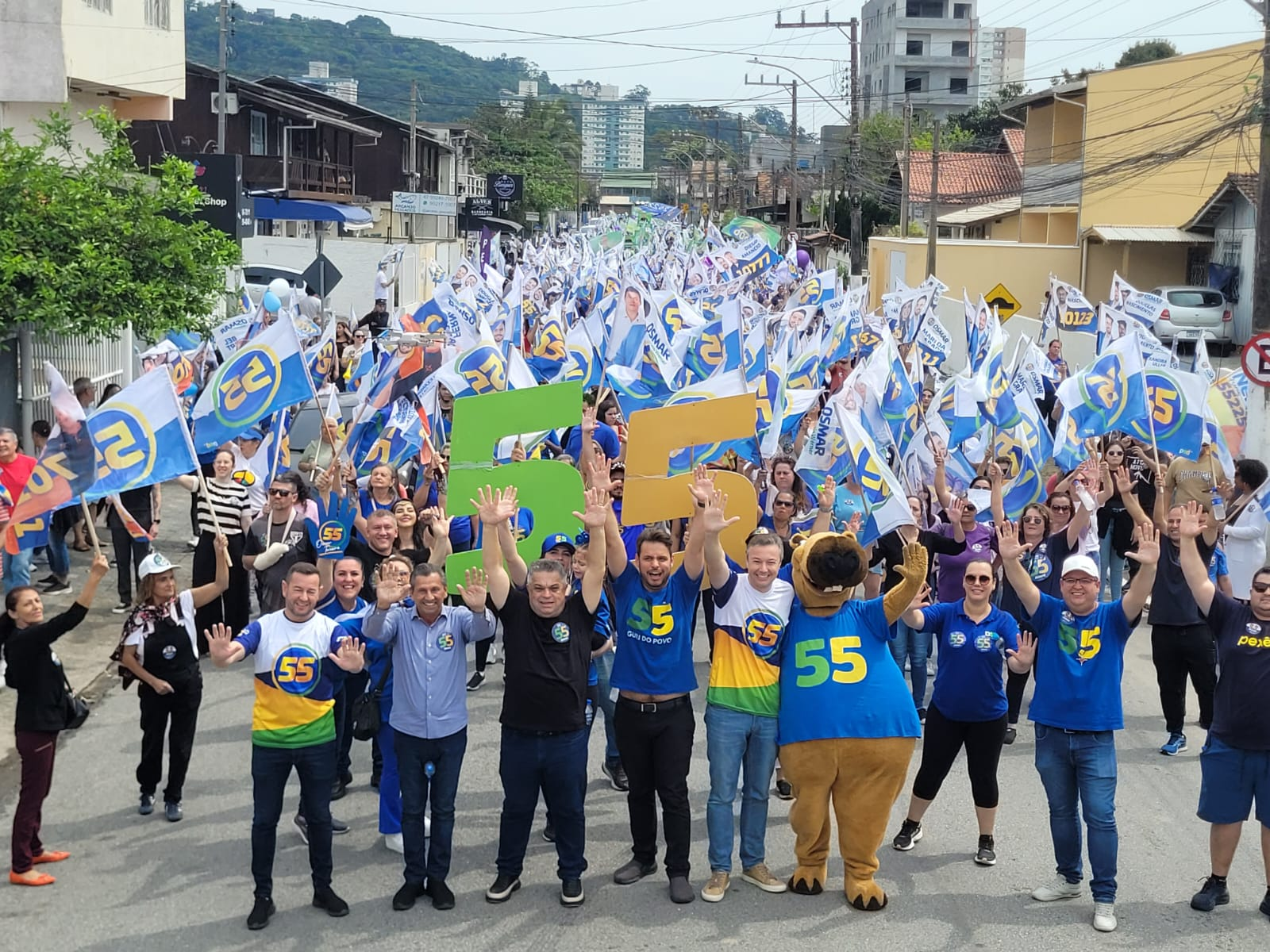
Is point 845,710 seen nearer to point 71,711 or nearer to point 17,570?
point 71,711

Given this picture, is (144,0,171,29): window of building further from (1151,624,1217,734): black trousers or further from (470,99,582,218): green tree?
(470,99,582,218): green tree

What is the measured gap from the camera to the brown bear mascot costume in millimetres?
6668

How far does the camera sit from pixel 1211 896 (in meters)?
6.76

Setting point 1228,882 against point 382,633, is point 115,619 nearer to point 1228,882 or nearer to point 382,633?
point 382,633

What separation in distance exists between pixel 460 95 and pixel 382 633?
14672 centimetres

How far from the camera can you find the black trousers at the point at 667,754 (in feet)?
22.5

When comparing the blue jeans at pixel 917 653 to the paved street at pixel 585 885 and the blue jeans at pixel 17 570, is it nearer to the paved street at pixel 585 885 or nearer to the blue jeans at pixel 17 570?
the paved street at pixel 585 885

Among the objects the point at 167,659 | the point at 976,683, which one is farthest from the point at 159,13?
the point at 976,683

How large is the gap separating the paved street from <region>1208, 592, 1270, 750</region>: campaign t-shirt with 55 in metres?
0.82

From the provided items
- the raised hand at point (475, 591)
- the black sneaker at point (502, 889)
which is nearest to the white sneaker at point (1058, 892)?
the black sneaker at point (502, 889)

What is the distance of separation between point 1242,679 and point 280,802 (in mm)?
4254

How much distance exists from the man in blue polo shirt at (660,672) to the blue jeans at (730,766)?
0.12m

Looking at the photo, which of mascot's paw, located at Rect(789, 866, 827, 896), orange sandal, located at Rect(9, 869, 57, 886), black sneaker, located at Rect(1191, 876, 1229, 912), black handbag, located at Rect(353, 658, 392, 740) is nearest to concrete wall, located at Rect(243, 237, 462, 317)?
black handbag, located at Rect(353, 658, 392, 740)

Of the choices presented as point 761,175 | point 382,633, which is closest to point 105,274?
point 382,633
